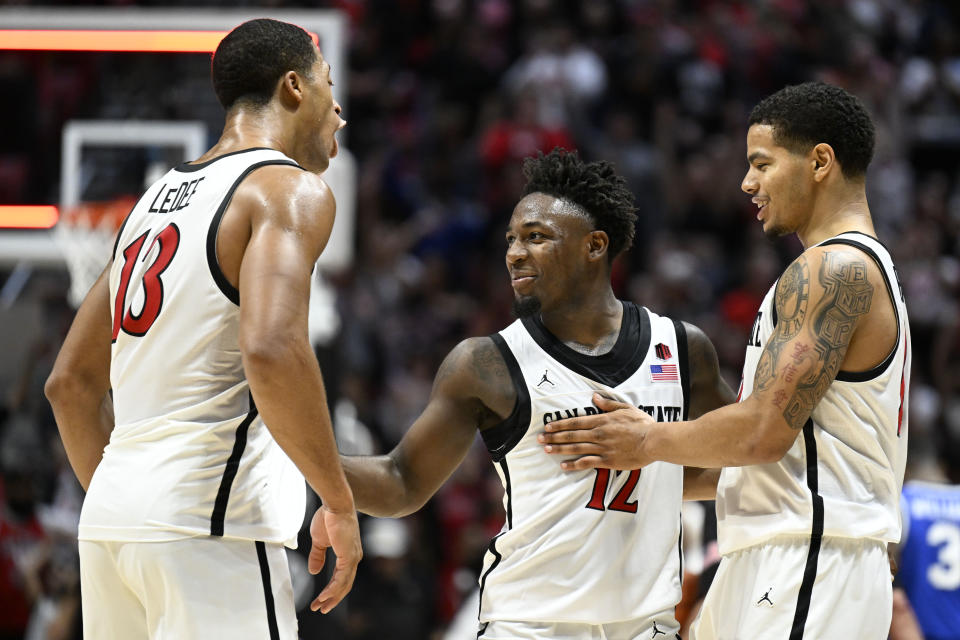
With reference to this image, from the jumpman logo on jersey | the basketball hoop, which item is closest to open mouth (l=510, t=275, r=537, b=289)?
the jumpman logo on jersey

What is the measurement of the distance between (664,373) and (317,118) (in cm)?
143

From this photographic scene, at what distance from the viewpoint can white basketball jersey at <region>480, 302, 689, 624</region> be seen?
3.80 metres

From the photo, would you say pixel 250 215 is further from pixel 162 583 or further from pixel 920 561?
pixel 920 561

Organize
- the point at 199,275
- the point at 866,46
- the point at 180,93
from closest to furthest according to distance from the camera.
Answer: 1. the point at 199,275
2. the point at 180,93
3. the point at 866,46

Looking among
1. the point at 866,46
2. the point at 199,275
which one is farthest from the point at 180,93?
the point at 866,46

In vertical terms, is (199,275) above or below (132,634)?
above

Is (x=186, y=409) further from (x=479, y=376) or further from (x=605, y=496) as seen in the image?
(x=605, y=496)

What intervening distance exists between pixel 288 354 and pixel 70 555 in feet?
22.6

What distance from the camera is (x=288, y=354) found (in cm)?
309

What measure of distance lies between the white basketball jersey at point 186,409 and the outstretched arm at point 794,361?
128 cm

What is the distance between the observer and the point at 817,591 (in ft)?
11.4

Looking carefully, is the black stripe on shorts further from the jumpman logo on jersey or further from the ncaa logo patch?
the ncaa logo patch

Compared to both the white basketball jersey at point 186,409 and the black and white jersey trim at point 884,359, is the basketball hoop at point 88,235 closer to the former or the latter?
the white basketball jersey at point 186,409

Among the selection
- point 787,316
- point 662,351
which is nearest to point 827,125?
point 787,316
